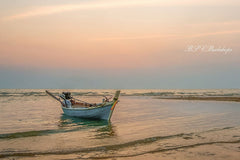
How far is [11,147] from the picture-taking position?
30.5ft

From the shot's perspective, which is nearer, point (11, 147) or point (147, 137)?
point (11, 147)

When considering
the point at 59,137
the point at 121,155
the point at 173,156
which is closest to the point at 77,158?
the point at 121,155

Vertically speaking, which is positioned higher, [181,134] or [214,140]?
[181,134]

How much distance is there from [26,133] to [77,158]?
5.83 m

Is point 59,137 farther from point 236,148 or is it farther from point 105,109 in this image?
point 236,148

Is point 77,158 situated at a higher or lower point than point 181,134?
lower

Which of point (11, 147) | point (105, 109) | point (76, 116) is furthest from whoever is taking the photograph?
point (76, 116)

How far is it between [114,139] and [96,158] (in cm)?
307

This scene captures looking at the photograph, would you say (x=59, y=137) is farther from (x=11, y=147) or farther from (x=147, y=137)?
(x=147, y=137)

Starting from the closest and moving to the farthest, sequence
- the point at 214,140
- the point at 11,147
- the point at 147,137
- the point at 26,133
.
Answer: the point at 11,147 → the point at 214,140 → the point at 147,137 → the point at 26,133

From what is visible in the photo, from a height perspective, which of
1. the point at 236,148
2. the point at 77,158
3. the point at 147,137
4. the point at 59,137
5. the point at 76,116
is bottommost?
the point at 236,148

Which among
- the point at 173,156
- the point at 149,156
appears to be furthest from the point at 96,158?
the point at 173,156

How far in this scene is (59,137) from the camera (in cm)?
1135

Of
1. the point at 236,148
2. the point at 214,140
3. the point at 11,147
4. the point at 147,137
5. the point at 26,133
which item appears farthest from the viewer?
the point at 26,133
